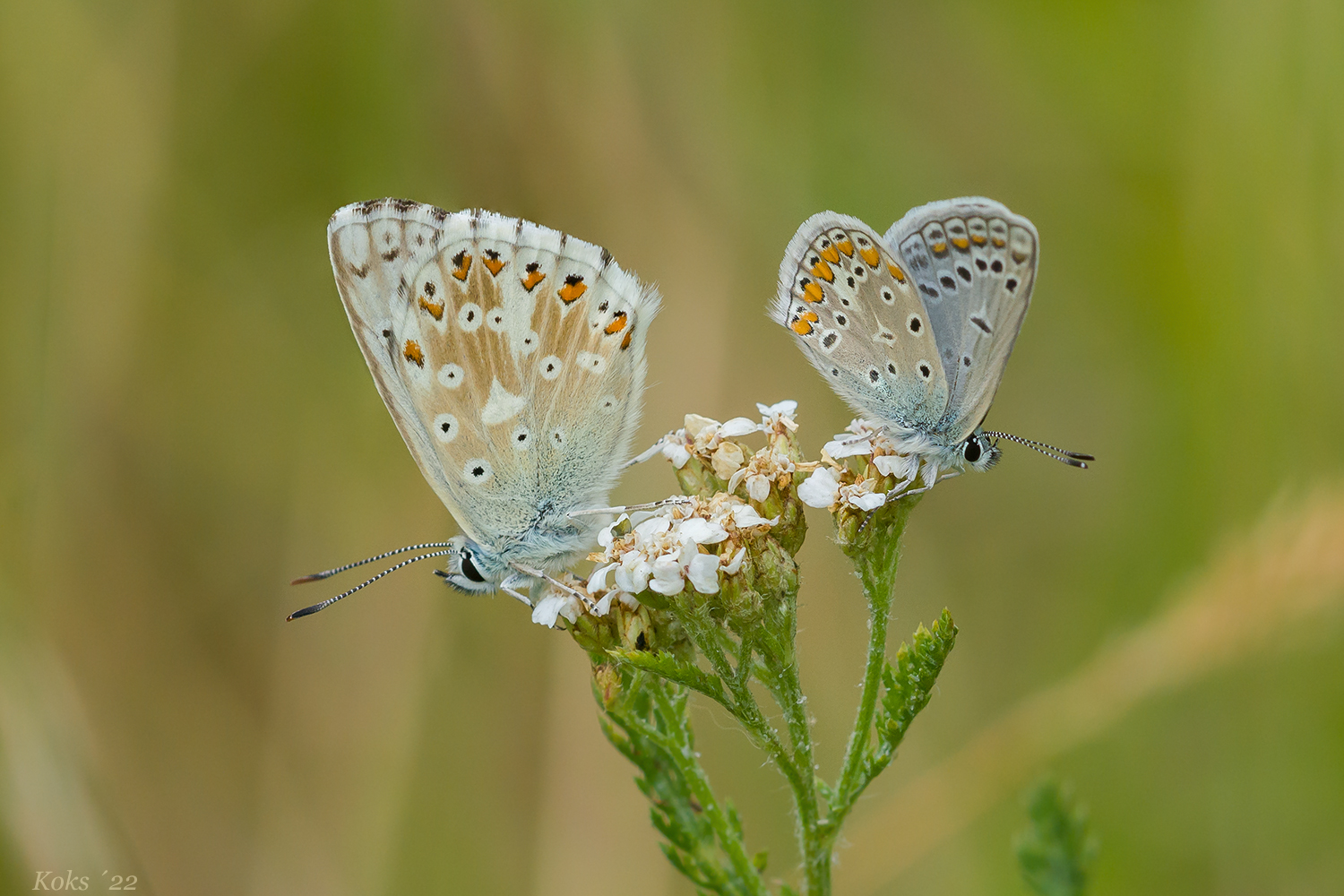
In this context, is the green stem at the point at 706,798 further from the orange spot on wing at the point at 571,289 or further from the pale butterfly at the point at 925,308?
the orange spot on wing at the point at 571,289

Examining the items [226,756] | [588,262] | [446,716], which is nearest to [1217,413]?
[588,262]

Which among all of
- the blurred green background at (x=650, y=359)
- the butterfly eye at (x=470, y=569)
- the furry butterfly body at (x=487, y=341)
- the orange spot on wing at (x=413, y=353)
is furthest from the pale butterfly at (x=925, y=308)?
the blurred green background at (x=650, y=359)

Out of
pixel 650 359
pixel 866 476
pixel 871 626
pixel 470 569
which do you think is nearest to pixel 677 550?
pixel 871 626

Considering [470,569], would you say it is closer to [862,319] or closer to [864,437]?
[864,437]

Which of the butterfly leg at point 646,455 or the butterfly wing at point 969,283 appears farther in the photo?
the butterfly leg at point 646,455

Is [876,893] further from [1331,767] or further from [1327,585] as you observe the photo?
[1327,585]

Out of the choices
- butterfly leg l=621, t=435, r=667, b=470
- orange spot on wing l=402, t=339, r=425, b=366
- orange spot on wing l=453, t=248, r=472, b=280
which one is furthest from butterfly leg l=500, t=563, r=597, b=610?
orange spot on wing l=453, t=248, r=472, b=280

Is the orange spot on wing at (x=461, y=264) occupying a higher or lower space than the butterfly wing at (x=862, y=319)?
higher
